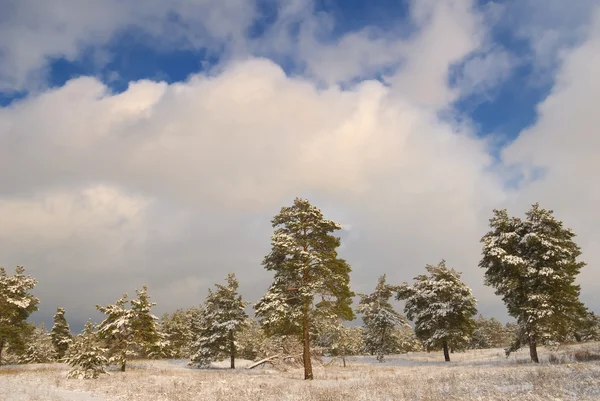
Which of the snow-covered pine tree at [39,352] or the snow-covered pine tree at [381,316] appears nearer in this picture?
the snow-covered pine tree at [381,316]

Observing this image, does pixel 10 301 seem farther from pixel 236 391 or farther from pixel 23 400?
pixel 236 391

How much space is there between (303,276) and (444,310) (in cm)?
2060

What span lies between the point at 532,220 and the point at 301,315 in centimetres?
1887

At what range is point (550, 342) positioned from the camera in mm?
25688

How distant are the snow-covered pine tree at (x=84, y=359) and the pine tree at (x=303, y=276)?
1229 centimetres

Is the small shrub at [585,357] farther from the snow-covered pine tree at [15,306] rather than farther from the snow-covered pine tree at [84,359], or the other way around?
the snow-covered pine tree at [15,306]

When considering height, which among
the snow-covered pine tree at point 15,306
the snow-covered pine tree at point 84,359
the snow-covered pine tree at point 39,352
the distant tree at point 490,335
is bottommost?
the distant tree at point 490,335

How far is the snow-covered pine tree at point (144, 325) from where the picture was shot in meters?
36.0

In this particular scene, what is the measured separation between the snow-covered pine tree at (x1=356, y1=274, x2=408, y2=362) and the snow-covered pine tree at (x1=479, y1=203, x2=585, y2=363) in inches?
668

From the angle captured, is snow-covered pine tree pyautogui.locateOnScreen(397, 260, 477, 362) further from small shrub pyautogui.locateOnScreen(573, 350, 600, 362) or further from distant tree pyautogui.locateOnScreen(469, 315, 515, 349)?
distant tree pyautogui.locateOnScreen(469, 315, 515, 349)

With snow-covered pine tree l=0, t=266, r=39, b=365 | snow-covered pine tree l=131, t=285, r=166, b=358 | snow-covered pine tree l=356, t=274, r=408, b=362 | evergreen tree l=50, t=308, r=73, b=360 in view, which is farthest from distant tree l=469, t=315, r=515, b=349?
snow-covered pine tree l=0, t=266, r=39, b=365

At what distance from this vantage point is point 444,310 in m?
37.3

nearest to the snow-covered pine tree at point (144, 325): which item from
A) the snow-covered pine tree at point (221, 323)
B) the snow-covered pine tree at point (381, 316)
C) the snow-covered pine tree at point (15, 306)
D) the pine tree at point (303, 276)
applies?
the snow-covered pine tree at point (221, 323)

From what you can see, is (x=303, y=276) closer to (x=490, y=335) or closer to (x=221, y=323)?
(x=221, y=323)
